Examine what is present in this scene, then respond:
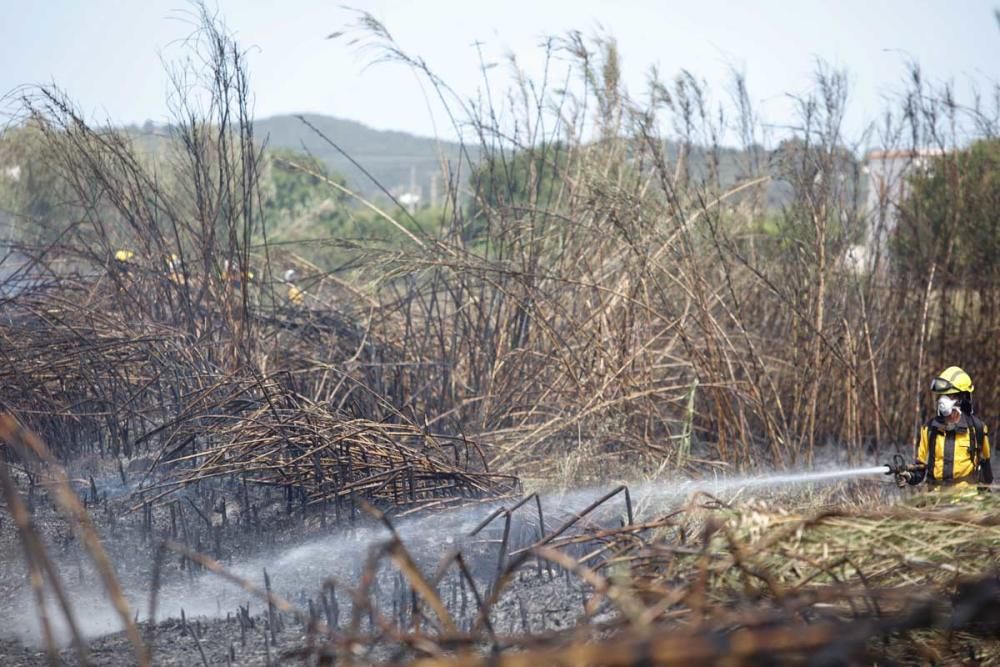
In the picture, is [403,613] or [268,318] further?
[268,318]

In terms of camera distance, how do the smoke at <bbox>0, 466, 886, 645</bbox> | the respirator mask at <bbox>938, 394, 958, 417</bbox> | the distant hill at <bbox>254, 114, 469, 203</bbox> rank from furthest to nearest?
the distant hill at <bbox>254, 114, 469, 203</bbox>
the respirator mask at <bbox>938, 394, 958, 417</bbox>
the smoke at <bbox>0, 466, 886, 645</bbox>

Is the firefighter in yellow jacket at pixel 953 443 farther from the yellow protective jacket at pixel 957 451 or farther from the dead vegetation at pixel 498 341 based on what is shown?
the dead vegetation at pixel 498 341

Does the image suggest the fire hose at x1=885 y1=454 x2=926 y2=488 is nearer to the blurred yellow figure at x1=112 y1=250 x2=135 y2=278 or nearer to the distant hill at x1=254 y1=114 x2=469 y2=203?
the blurred yellow figure at x1=112 y1=250 x2=135 y2=278

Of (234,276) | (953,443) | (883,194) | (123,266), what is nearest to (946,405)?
(953,443)

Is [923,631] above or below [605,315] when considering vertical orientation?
below

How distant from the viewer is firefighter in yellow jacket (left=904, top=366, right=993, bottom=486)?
15.8 ft

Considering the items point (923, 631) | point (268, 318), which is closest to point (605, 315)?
point (268, 318)

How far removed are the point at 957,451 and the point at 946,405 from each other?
0.75ft

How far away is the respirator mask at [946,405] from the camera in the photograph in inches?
189

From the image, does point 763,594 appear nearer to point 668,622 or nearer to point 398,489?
point 668,622

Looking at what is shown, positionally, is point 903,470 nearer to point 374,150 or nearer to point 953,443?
point 953,443

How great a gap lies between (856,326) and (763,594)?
422cm

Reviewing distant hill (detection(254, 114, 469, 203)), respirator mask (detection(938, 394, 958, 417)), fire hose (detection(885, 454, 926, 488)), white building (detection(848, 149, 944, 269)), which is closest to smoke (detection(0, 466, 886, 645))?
fire hose (detection(885, 454, 926, 488))

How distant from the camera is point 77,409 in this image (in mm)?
5758
